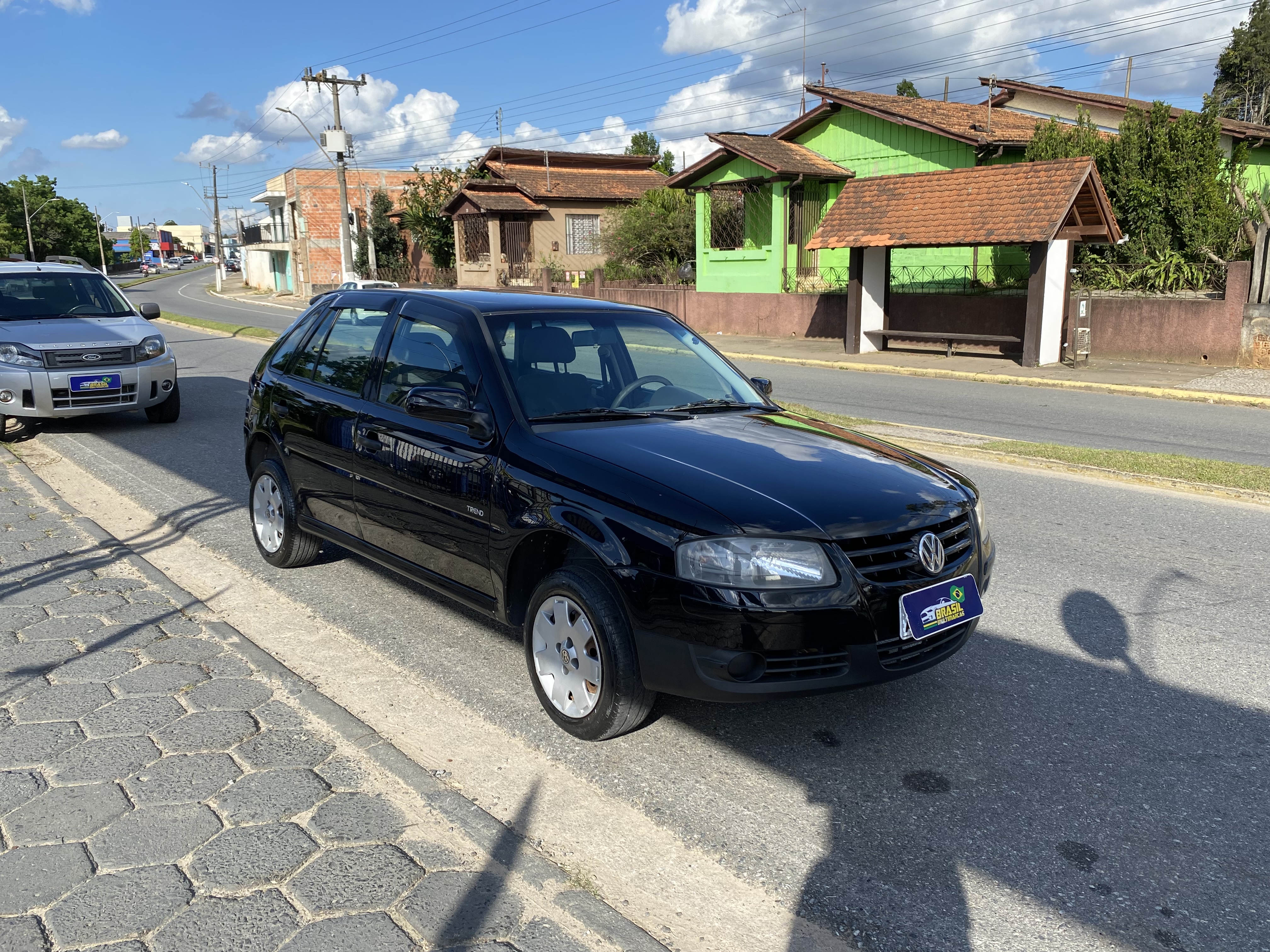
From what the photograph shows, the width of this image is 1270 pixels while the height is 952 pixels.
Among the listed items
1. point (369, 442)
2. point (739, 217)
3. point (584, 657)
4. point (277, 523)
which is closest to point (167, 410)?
point (277, 523)

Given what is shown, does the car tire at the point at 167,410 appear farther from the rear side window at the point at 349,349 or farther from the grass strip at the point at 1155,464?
the grass strip at the point at 1155,464

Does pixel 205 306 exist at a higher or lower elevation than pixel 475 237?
lower

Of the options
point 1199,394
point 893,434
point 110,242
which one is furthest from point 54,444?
point 110,242

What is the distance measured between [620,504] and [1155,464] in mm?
7362

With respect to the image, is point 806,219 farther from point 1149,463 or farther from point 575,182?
point 1149,463

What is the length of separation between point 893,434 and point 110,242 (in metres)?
162

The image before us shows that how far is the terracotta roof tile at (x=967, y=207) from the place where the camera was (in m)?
19.2

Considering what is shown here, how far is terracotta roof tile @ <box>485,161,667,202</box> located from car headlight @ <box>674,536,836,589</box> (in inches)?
1650

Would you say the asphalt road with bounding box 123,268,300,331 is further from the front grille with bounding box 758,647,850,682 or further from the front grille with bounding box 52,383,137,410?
the front grille with bounding box 758,647,850,682

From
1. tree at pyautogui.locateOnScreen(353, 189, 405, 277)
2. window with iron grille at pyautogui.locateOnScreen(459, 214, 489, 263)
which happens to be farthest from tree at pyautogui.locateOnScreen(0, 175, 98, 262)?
window with iron grille at pyautogui.locateOnScreen(459, 214, 489, 263)

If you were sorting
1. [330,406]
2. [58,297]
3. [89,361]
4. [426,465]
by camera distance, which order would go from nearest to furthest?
1. [426,465]
2. [330,406]
3. [89,361]
4. [58,297]

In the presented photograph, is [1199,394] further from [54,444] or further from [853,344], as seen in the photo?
[54,444]

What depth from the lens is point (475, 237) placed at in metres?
46.7

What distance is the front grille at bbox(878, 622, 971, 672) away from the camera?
3732 millimetres
